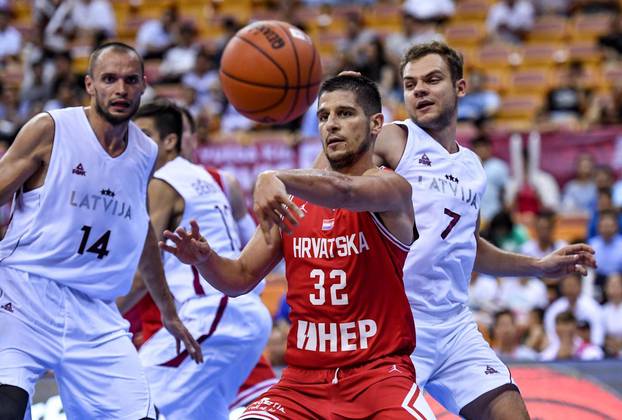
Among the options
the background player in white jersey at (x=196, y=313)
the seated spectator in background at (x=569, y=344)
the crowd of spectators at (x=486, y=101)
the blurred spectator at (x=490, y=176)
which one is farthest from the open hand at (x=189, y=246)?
the blurred spectator at (x=490, y=176)

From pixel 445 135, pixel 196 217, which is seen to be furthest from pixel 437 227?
pixel 196 217

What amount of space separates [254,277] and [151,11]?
49.6 ft

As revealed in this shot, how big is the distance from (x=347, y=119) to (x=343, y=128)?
5cm

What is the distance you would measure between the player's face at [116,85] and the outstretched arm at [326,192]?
161cm

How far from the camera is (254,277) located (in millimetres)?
5148

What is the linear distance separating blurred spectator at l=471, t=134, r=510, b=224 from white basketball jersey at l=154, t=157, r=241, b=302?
6.51 metres

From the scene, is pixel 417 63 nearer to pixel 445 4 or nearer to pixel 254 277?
pixel 254 277

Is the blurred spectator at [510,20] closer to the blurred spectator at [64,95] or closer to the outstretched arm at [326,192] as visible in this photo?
the blurred spectator at [64,95]

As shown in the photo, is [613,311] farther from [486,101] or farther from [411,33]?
[411,33]

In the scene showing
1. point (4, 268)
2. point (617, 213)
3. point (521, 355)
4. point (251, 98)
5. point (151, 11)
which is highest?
point (151, 11)

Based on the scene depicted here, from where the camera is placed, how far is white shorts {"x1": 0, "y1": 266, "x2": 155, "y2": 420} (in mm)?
5641

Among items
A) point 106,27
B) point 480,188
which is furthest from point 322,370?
A: point 106,27

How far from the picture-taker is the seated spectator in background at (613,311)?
1071 centimetres

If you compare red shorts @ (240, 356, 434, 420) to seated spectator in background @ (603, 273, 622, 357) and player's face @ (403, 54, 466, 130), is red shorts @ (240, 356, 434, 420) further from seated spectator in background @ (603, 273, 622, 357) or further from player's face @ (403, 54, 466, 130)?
seated spectator in background @ (603, 273, 622, 357)
